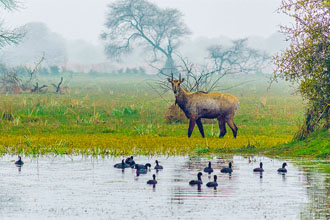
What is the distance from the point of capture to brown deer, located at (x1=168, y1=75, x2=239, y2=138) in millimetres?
22250

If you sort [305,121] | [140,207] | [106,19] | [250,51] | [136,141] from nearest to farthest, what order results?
[140,207]
[305,121]
[136,141]
[250,51]
[106,19]

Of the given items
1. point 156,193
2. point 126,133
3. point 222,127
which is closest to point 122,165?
point 156,193

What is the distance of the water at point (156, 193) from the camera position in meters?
10.4

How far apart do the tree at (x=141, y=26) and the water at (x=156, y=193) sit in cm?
8418

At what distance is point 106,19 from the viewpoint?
334ft

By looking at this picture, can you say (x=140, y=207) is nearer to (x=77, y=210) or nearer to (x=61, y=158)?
(x=77, y=210)

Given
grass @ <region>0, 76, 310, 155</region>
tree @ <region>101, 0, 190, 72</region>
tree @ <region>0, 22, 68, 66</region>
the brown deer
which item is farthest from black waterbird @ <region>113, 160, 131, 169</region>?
tree @ <region>0, 22, 68, 66</region>

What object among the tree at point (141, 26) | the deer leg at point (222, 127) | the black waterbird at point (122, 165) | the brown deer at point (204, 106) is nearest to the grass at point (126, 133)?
the deer leg at point (222, 127)

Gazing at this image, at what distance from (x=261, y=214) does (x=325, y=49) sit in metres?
8.57

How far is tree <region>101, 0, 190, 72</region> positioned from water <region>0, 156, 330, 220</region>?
3314 inches

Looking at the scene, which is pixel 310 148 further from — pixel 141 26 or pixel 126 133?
pixel 141 26

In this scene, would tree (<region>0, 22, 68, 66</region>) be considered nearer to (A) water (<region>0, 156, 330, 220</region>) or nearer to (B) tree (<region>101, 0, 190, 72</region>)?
(B) tree (<region>101, 0, 190, 72</region>)

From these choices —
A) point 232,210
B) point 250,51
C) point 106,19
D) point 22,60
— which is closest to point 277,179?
point 232,210

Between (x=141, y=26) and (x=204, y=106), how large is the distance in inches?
3124
